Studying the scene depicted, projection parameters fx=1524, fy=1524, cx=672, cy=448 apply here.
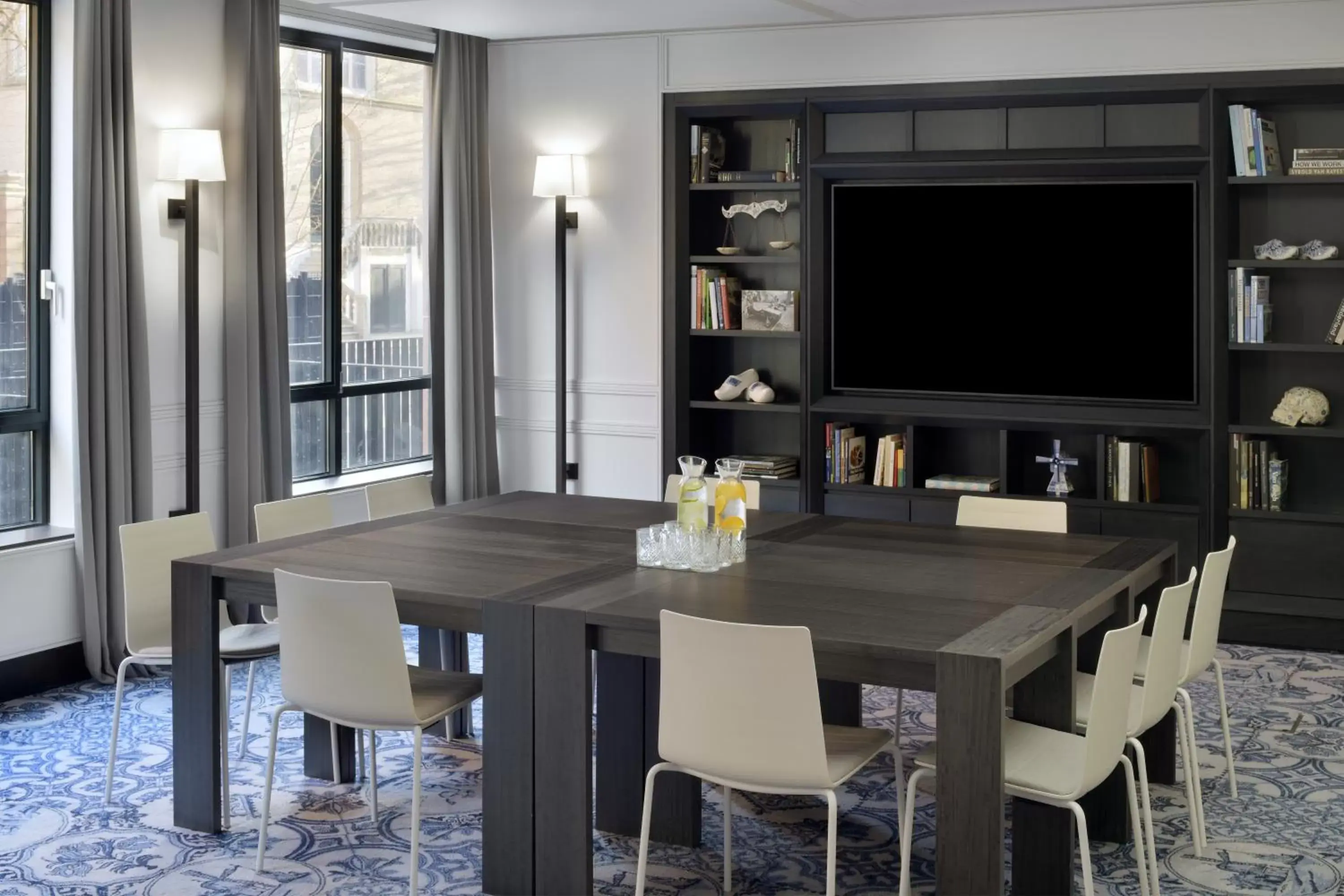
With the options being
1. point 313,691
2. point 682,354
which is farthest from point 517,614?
point 682,354

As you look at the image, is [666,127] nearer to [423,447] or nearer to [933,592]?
[423,447]

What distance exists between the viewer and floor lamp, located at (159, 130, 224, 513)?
5980mm

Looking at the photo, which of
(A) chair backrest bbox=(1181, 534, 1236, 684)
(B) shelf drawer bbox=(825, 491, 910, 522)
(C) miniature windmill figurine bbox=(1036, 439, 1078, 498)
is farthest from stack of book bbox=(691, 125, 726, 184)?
(A) chair backrest bbox=(1181, 534, 1236, 684)

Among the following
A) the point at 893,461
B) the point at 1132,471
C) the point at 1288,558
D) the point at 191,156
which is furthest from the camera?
the point at 893,461

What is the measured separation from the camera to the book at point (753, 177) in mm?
7375

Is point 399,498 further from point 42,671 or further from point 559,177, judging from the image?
point 559,177

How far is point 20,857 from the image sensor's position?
4148 mm

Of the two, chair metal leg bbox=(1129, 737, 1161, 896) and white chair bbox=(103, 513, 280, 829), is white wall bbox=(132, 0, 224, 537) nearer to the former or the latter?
white chair bbox=(103, 513, 280, 829)

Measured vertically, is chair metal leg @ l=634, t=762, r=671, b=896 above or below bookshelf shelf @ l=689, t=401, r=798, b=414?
below

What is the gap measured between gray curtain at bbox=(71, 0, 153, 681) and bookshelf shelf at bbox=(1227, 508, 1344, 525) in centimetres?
457

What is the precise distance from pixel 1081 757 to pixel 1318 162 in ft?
12.5

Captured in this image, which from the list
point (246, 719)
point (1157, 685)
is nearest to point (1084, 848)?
point (1157, 685)

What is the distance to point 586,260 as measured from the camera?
7.79 metres

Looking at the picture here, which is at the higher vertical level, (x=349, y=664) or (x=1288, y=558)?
(x=349, y=664)
